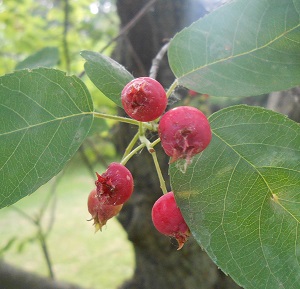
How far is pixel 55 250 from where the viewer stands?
630 cm

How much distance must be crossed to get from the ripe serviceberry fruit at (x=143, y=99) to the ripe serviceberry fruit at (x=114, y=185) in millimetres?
105

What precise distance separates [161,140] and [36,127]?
0.26 metres

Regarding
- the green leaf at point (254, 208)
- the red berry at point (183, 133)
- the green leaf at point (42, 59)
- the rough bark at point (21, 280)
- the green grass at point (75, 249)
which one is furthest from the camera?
the green grass at point (75, 249)

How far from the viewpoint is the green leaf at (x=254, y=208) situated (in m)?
0.72

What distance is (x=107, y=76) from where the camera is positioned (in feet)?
2.70

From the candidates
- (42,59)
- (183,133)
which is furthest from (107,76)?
(42,59)

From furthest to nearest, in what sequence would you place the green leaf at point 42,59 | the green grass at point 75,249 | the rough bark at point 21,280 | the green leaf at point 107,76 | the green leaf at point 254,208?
the green grass at point 75,249 < the rough bark at point 21,280 < the green leaf at point 42,59 < the green leaf at point 107,76 < the green leaf at point 254,208

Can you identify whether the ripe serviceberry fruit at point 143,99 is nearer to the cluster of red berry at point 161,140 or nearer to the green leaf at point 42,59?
the cluster of red berry at point 161,140

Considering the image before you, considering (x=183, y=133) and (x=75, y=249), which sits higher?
(x=183, y=133)

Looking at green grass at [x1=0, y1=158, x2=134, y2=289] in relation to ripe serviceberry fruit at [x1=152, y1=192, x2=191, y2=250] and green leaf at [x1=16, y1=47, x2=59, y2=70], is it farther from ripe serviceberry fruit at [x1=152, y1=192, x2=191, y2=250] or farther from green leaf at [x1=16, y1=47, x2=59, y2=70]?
ripe serviceberry fruit at [x1=152, y1=192, x2=191, y2=250]

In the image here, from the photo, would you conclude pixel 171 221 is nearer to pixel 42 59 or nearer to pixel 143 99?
pixel 143 99

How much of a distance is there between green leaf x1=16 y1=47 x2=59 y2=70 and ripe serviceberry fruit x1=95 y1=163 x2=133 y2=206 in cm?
92

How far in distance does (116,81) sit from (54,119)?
0.13 m

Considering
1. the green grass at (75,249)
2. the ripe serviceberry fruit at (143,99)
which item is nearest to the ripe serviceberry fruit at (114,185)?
the ripe serviceberry fruit at (143,99)
